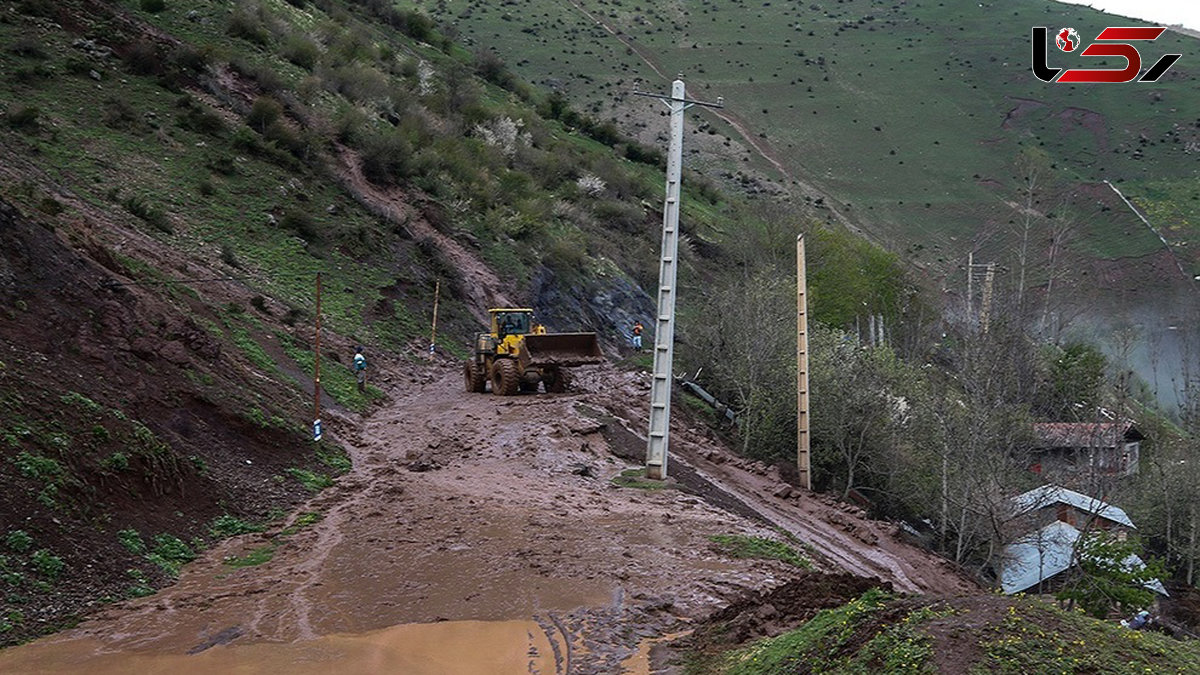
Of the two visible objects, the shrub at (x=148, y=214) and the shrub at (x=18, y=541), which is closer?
the shrub at (x=18, y=541)

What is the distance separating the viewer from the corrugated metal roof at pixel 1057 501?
24.2m

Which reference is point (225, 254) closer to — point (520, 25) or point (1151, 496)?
point (1151, 496)

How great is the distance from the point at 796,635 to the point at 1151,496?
3012cm

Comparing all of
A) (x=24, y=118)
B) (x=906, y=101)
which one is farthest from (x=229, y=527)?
(x=906, y=101)

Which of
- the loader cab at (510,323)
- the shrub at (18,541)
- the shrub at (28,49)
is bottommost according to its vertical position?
the shrub at (18,541)

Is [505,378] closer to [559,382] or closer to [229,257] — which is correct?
[559,382]

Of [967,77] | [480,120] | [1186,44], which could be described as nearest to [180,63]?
[480,120]

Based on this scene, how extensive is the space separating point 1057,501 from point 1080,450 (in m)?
7.42

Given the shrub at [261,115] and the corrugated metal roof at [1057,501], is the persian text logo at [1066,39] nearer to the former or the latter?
the corrugated metal roof at [1057,501]

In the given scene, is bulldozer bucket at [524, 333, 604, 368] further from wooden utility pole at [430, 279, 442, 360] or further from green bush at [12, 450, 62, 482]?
green bush at [12, 450, 62, 482]

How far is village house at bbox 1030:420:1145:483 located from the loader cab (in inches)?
592

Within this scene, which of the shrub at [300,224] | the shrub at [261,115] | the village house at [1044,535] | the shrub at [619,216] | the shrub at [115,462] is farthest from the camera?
the shrub at [619,216]

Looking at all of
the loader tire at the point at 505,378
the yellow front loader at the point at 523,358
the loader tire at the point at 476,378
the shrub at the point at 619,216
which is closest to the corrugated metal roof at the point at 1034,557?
the yellow front loader at the point at 523,358

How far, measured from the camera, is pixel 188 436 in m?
15.1
